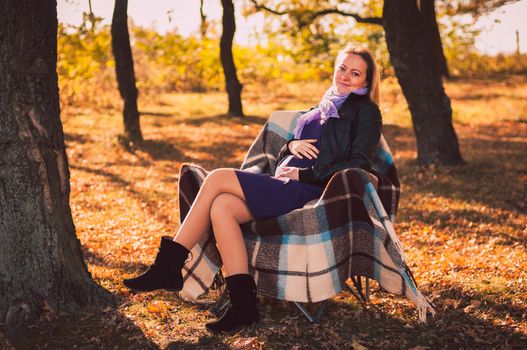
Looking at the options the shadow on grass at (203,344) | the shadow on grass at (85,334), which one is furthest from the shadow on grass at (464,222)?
the shadow on grass at (85,334)

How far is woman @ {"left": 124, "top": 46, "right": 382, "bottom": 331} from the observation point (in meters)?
3.59

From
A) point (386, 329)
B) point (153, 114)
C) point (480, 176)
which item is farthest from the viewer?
point (153, 114)

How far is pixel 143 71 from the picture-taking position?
21.5 metres

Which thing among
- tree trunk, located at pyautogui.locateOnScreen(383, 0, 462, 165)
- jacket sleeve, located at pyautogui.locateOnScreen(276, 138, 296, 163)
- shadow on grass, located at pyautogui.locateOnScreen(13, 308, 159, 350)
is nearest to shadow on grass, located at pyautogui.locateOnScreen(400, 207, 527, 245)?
tree trunk, located at pyautogui.locateOnScreen(383, 0, 462, 165)

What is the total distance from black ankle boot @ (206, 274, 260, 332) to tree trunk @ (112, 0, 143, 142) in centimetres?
880

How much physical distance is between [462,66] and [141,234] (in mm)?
15491

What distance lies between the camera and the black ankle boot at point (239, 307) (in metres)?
3.53

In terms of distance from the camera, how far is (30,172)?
366 cm

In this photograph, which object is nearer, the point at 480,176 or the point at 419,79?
the point at 480,176

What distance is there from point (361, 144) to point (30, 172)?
2.08 m

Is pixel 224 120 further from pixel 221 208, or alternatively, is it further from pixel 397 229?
pixel 221 208

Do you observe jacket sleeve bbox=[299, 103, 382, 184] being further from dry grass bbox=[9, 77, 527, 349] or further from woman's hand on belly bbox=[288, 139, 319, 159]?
dry grass bbox=[9, 77, 527, 349]

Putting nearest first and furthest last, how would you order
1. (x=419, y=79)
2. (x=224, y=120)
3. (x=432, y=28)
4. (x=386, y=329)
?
(x=386, y=329) → (x=419, y=79) → (x=224, y=120) → (x=432, y=28)

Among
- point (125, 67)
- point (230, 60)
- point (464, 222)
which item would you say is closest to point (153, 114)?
point (230, 60)
